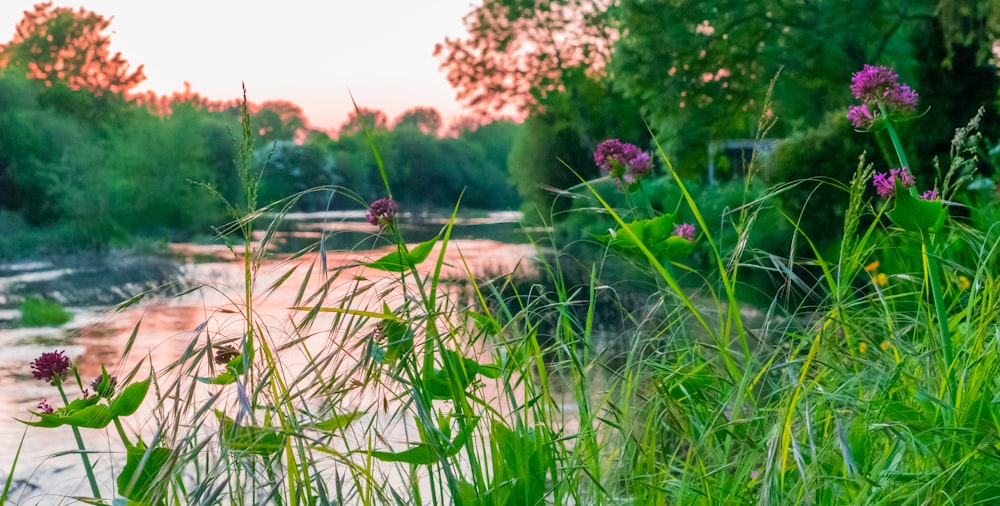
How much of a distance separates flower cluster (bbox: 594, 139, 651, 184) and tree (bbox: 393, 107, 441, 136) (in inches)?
2166

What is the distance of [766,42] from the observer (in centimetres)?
1733

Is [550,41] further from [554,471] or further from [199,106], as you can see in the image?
[554,471]

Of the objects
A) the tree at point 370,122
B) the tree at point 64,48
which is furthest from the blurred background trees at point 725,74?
the tree at point 370,122

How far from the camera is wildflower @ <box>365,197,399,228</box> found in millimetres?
1385

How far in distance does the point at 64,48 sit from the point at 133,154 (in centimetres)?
1531

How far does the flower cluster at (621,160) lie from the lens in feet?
6.38

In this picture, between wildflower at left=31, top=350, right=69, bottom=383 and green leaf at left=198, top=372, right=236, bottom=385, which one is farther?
wildflower at left=31, top=350, right=69, bottom=383

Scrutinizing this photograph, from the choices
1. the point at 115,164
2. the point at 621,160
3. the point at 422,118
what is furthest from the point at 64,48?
the point at 621,160

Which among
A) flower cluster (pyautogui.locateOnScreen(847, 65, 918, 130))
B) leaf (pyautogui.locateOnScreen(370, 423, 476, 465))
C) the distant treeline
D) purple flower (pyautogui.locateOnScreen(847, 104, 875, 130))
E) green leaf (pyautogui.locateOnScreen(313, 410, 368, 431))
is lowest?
leaf (pyautogui.locateOnScreen(370, 423, 476, 465))

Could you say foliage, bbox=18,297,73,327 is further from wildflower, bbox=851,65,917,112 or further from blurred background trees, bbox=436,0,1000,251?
wildflower, bbox=851,65,917,112

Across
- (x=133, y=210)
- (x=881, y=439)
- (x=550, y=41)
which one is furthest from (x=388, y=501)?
(x=550, y=41)

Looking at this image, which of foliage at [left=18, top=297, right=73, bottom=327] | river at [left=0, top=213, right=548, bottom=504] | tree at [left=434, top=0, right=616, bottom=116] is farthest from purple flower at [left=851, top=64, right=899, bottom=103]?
tree at [left=434, top=0, right=616, bottom=116]

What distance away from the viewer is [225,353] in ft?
4.77

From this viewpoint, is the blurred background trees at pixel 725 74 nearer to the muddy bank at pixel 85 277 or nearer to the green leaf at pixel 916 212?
the green leaf at pixel 916 212
